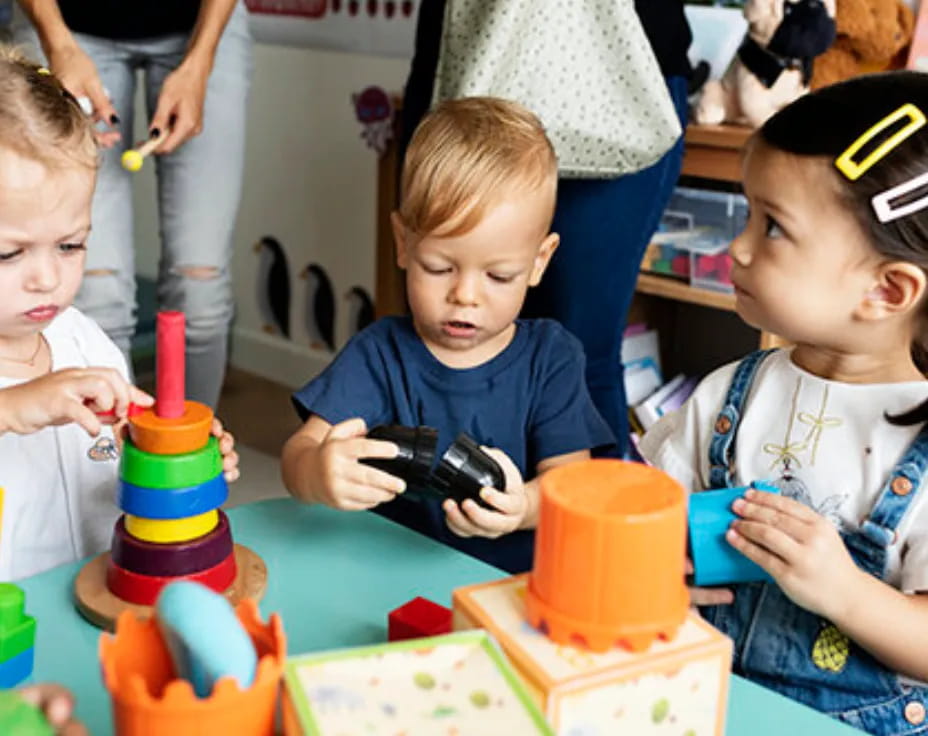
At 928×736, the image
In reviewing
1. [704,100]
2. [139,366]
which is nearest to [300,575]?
[704,100]

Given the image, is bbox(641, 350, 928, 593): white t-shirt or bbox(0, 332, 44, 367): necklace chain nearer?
bbox(641, 350, 928, 593): white t-shirt

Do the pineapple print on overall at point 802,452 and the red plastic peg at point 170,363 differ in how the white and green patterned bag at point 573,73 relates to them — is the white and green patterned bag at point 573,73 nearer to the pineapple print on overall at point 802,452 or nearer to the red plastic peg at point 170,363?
the pineapple print on overall at point 802,452

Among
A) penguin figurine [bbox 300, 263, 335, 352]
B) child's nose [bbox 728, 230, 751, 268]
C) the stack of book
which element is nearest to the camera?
child's nose [bbox 728, 230, 751, 268]

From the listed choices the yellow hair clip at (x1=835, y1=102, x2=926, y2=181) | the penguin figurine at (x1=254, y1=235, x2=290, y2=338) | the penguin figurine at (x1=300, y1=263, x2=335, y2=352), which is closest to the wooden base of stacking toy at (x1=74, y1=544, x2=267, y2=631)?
the yellow hair clip at (x1=835, y1=102, x2=926, y2=181)

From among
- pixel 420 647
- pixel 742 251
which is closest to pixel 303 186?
pixel 742 251

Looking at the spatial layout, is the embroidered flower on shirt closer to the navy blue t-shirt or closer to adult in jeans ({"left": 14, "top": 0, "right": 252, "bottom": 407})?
the navy blue t-shirt

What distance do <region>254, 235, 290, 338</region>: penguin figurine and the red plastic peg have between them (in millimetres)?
2301

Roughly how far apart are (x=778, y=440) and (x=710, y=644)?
415 mm

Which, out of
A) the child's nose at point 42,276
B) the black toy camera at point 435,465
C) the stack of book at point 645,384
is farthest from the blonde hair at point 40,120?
the stack of book at point 645,384

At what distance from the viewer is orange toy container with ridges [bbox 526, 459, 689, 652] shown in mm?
557

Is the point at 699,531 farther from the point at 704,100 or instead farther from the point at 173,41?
the point at 704,100

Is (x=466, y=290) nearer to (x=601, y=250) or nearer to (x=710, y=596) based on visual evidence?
(x=710, y=596)

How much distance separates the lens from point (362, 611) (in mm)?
838

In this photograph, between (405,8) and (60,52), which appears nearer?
(60,52)
